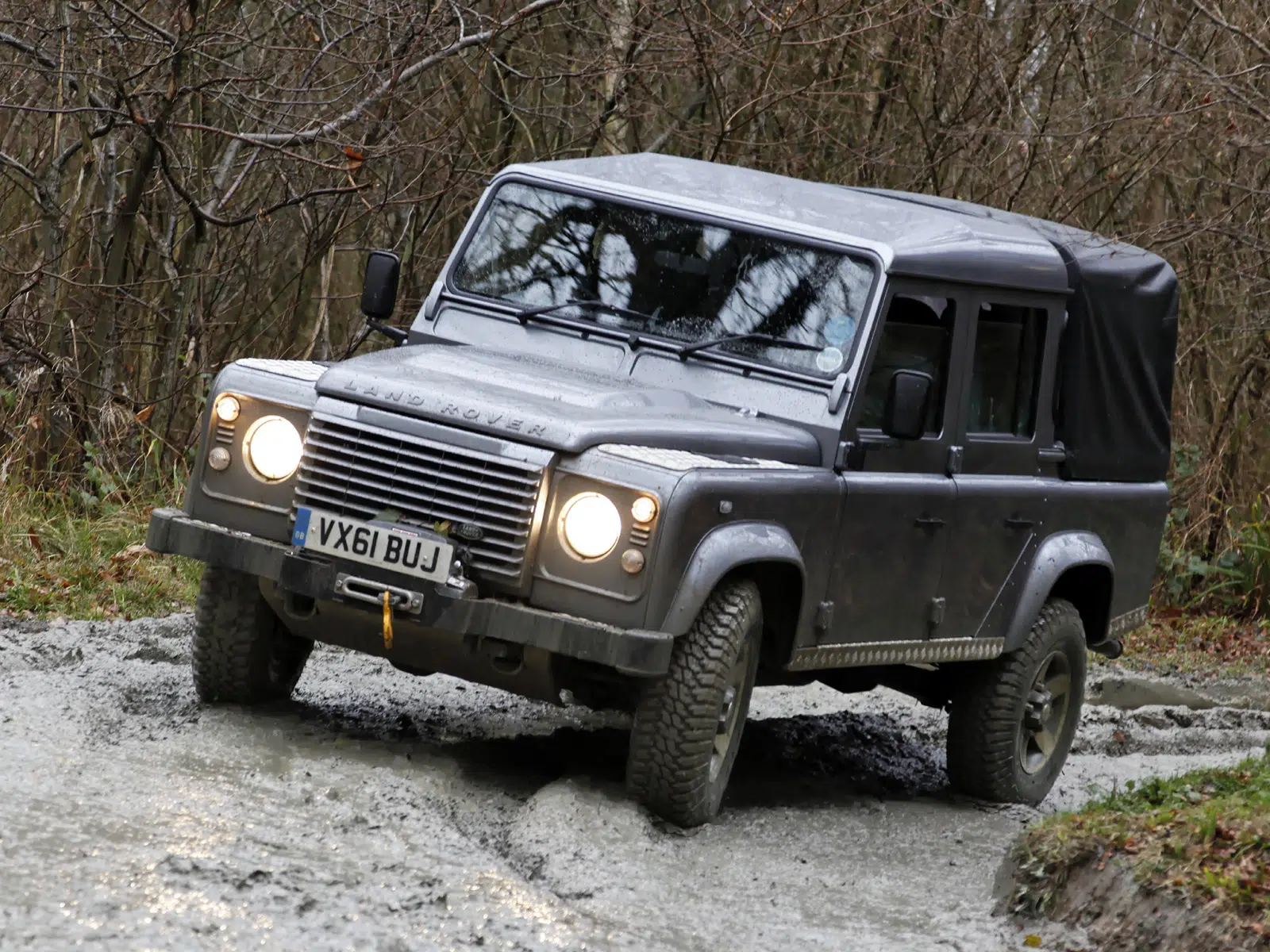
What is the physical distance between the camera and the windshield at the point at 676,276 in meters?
6.10

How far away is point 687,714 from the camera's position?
5.23 m

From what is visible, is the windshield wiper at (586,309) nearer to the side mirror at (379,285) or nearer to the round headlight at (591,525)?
the side mirror at (379,285)

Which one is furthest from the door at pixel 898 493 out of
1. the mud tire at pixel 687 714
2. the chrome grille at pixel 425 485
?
the chrome grille at pixel 425 485

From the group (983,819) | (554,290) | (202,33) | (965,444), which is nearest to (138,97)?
(202,33)

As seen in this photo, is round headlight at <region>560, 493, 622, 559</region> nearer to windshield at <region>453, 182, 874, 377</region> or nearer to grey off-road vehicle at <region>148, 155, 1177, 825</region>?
grey off-road vehicle at <region>148, 155, 1177, 825</region>

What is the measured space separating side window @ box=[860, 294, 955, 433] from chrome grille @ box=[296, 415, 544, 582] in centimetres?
146

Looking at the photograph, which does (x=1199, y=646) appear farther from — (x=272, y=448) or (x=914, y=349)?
(x=272, y=448)

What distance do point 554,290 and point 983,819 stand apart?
2517mm

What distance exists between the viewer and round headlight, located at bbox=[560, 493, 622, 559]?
5.09 metres

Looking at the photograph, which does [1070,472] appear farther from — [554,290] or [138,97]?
[138,97]

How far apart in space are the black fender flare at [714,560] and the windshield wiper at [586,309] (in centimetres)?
112

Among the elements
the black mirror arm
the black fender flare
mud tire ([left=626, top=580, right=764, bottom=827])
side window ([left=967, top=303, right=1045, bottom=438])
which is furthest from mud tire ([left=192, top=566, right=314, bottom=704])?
side window ([left=967, top=303, right=1045, bottom=438])

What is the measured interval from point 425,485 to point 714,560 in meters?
0.86

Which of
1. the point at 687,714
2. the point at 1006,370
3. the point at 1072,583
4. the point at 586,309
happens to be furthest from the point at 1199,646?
the point at 687,714
